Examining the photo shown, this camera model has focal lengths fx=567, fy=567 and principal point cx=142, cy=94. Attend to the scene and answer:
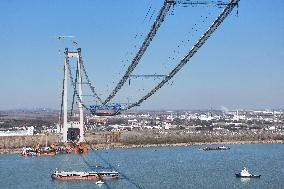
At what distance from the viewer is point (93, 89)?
888 inches

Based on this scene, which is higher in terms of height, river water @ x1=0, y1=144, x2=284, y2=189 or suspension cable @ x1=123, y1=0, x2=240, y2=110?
suspension cable @ x1=123, y1=0, x2=240, y2=110

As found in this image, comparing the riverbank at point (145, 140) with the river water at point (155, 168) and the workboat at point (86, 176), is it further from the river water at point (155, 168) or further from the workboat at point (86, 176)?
the workboat at point (86, 176)

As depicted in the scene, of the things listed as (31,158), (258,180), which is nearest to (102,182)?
(258,180)

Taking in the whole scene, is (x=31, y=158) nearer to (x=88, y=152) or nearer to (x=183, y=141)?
(x=88, y=152)

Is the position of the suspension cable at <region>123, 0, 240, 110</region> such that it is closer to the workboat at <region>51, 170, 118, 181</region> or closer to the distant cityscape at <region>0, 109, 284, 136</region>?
the workboat at <region>51, 170, 118, 181</region>

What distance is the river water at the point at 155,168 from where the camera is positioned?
1734 centimetres

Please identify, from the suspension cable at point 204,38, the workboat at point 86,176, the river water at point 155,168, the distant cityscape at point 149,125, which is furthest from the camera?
the distant cityscape at point 149,125

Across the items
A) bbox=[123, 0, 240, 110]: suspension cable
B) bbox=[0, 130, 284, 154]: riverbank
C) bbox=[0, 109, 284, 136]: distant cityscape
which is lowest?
bbox=[0, 130, 284, 154]: riverbank

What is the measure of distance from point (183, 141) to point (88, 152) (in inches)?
346

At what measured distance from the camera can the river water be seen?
1734 centimetres

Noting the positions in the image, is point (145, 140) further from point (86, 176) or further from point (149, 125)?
point (149, 125)

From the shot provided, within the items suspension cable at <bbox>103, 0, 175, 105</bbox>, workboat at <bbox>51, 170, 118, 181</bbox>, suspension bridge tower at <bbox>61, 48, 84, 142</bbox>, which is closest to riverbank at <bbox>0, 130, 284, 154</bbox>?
suspension bridge tower at <bbox>61, 48, 84, 142</bbox>

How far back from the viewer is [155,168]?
21.2m

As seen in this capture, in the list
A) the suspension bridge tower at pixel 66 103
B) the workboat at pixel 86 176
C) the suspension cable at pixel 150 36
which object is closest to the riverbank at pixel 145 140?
the suspension bridge tower at pixel 66 103
